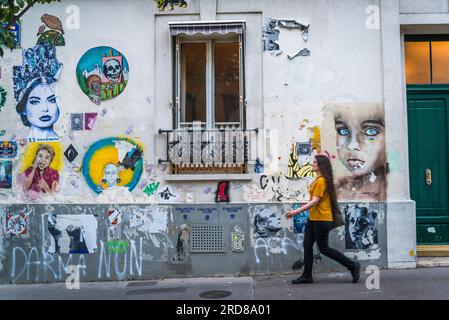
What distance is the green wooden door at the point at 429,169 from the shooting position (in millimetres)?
8312

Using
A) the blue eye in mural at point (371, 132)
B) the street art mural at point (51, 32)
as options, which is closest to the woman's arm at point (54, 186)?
the street art mural at point (51, 32)

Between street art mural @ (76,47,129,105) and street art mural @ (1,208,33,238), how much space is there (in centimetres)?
213

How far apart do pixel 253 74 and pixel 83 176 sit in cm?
318

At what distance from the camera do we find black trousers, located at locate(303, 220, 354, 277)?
22.2 ft

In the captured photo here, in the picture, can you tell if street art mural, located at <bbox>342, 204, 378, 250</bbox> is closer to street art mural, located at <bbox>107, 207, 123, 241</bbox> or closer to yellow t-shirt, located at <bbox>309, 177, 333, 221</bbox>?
yellow t-shirt, located at <bbox>309, 177, 333, 221</bbox>

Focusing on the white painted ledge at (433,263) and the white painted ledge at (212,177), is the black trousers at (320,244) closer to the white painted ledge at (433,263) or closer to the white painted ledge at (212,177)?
the white painted ledge at (212,177)

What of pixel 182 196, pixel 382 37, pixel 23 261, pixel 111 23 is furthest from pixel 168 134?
pixel 382 37

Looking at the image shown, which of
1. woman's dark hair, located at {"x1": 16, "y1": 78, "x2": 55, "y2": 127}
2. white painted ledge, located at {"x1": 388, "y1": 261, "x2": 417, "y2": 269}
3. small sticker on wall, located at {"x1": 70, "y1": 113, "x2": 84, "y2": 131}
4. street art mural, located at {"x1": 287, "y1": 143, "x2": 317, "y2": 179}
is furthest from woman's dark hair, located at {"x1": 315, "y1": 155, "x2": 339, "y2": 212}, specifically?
woman's dark hair, located at {"x1": 16, "y1": 78, "x2": 55, "y2": 127}

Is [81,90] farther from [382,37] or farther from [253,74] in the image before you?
[382,37]

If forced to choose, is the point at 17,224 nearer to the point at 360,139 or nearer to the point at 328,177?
the point at 328,177

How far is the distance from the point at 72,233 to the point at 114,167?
1232mm

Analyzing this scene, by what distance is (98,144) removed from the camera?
8055mm

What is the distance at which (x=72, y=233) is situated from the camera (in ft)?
26.0
